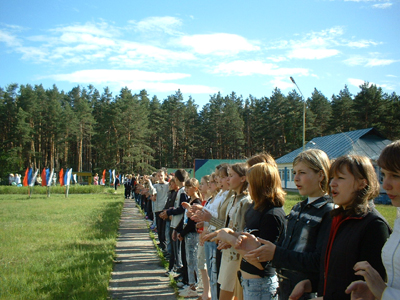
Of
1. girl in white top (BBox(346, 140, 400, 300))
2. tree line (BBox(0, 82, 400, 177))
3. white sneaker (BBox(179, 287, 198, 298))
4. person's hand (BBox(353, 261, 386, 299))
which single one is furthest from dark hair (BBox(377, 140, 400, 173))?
tree line (BBox(0, 82, 400, 177))

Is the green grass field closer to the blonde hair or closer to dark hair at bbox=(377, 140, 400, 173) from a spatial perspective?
the blonde hair

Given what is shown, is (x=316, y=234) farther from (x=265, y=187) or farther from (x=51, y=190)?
(x=51, y=190)

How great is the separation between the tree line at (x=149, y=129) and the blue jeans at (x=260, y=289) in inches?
2114

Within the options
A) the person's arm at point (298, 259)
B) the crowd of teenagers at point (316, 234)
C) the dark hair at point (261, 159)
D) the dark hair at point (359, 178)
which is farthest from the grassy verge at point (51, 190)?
the dark hair at point (359, 178)

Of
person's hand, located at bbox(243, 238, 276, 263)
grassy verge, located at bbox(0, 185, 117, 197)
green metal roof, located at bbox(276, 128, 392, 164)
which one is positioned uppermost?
green metal roof, located at bbox(276, 128, 392, 164)

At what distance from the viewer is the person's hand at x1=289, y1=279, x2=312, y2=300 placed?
7.53ft

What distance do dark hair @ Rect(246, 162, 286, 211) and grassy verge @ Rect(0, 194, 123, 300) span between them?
3475 millimetres

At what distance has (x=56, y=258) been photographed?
7.82 m

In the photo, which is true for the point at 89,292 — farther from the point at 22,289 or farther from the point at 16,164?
the point at 16,164

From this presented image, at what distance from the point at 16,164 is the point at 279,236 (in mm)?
71245

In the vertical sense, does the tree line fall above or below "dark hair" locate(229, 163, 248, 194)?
above

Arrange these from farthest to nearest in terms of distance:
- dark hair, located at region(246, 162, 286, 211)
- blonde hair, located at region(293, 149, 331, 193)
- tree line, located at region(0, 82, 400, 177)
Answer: tree line, located at region(0, 82, 400, 177) → dark hair, located at region(246, 162, 286, 211) → blonde hair, located at region(293, 149, 331, 193)

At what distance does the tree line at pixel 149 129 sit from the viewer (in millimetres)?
61000

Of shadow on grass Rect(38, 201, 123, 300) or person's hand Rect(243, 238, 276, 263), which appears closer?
person's hand Rect(243, 238, 276, 263)
